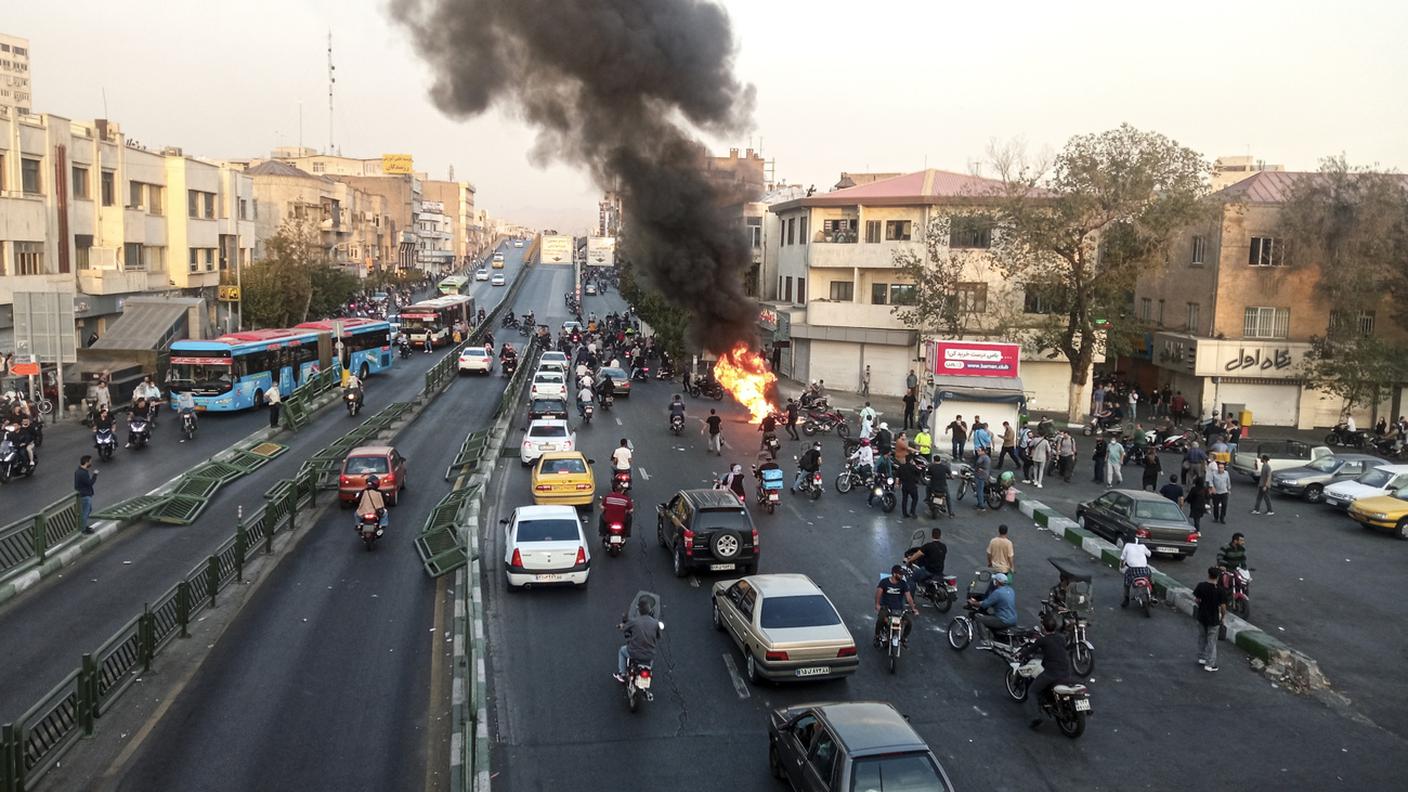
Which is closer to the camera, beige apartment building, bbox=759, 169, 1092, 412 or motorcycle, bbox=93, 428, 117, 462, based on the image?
A: motorcycle, bbox=93, 428, 117, 462

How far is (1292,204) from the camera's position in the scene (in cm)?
3981

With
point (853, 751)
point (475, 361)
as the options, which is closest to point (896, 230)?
point (475, 361)

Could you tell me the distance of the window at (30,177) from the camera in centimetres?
4056

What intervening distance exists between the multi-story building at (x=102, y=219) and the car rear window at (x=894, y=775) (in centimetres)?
3654

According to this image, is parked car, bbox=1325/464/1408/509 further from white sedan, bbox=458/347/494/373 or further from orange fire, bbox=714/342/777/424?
white sedan, bbox=458/347/494/373

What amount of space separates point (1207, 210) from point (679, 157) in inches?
819

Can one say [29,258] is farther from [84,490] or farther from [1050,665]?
[1050,665]

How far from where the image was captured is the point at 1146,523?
65.2 ft

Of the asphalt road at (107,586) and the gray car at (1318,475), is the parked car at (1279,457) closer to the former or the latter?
the gray car at (1318,475)

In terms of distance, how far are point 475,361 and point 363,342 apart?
217 inches

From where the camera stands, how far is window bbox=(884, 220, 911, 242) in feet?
161

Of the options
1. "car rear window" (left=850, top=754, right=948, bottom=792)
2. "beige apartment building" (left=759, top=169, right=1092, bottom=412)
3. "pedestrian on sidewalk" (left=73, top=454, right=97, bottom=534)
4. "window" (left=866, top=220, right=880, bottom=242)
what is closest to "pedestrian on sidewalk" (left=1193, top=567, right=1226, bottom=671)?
"car rear window" (left=850, top=754, right=948, bottom=792)

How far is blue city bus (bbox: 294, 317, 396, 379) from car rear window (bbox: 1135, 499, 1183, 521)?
33.2 m

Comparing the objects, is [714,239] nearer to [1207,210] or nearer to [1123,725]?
[1207,210]
